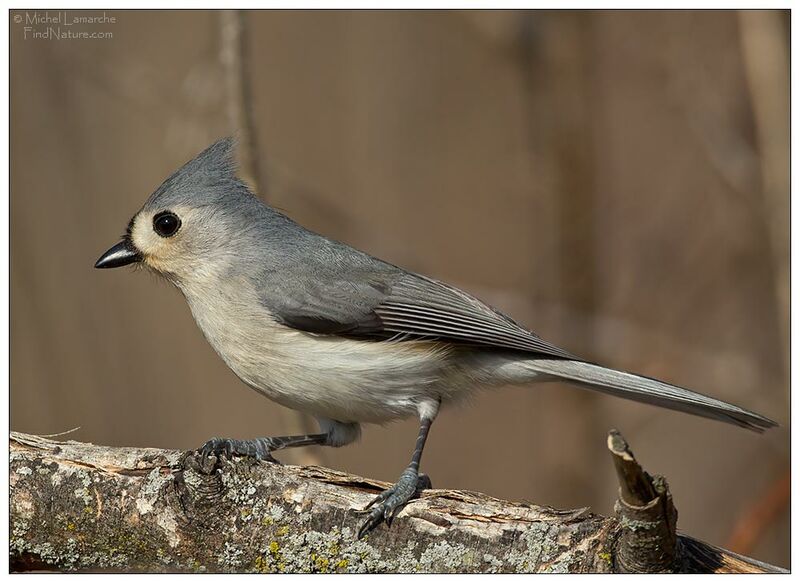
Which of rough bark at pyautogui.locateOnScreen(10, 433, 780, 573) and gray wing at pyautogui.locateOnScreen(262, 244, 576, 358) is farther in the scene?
gray wing at pyautogui.locateOnScreen(262, 244, 576, 358)

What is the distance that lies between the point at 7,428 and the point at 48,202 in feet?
7.54

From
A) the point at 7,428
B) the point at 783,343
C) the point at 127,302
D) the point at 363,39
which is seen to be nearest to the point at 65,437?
the point at 7,428

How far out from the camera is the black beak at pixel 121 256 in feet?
10.5

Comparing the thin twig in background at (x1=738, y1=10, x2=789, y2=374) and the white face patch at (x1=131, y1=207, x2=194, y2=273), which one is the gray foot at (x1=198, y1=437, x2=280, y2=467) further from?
the thin twig in background at (x1=738, y1=10, x2=789, y2=374)

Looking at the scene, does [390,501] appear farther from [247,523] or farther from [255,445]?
[255,445]

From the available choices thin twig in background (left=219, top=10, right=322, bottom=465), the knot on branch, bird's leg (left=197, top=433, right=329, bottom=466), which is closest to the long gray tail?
the knot on branch

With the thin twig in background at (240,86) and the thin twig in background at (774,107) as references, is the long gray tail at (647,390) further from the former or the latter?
the thin twig in background at (240,86)

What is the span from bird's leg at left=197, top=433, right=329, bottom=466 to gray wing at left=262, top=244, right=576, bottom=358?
0.44 meters

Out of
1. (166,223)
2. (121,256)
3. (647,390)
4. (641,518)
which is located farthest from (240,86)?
(641,518)

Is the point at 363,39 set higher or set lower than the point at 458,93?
higher

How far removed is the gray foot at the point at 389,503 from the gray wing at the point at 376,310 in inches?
24.8

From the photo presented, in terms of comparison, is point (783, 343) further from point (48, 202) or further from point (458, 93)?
point (48, 202)

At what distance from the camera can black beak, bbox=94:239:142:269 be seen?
321 cm

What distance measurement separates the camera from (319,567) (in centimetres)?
246
